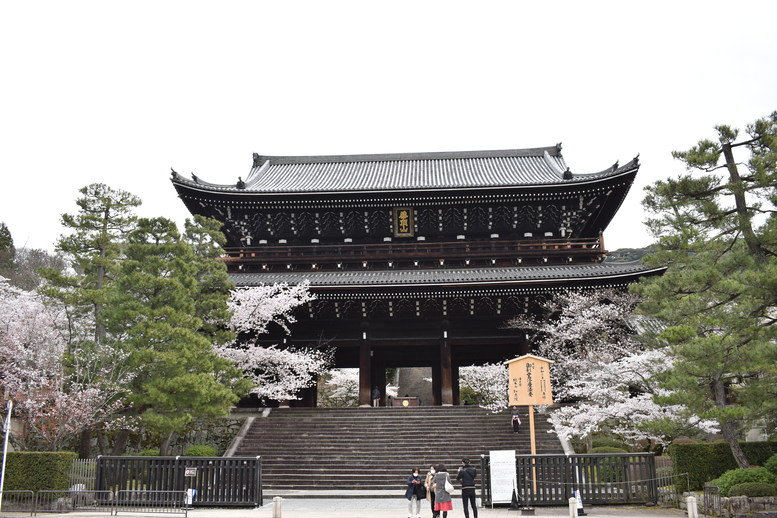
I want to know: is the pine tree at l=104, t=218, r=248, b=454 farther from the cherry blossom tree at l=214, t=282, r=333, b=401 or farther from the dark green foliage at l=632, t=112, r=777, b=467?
the dark green foliage at l=632, t=112, r=777, b=467

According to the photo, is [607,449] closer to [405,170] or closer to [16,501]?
[16,501]

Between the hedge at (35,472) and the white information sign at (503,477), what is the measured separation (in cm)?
1087

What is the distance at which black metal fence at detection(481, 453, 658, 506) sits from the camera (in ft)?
48.5

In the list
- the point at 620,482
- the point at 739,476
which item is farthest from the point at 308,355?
the point at 739,476

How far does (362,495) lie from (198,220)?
38.5 feet

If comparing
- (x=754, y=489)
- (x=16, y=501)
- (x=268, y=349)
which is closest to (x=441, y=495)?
(x=754, y=489)

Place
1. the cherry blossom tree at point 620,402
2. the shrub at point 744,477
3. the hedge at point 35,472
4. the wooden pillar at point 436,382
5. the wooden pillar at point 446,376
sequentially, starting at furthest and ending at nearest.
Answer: the wooden pillar at point 436,382 < the wooden pillar at point 446,376 < the cherry blossom tree at point 620,402 < the hedge at point 35,472 < the shrub at point 744,477

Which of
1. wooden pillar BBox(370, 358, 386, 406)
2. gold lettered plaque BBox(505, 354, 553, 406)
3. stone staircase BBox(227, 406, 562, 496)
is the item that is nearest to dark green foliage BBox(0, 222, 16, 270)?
wooden pillar BBox(370, 358, 386, 406)

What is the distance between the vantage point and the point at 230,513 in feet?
46.9

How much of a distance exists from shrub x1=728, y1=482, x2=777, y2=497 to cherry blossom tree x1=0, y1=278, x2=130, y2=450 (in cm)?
1615

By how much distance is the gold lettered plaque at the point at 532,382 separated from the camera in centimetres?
1664

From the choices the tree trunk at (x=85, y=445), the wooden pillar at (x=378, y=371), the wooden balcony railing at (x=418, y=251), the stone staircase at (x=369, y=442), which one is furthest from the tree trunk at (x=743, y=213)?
the wooden pillar at (x=378, y=371)

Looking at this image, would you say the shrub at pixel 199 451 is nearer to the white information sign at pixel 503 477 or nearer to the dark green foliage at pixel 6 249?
the white information sign at pixel 503 477

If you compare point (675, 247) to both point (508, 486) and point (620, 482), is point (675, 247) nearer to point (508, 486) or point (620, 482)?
point (620, 482)
